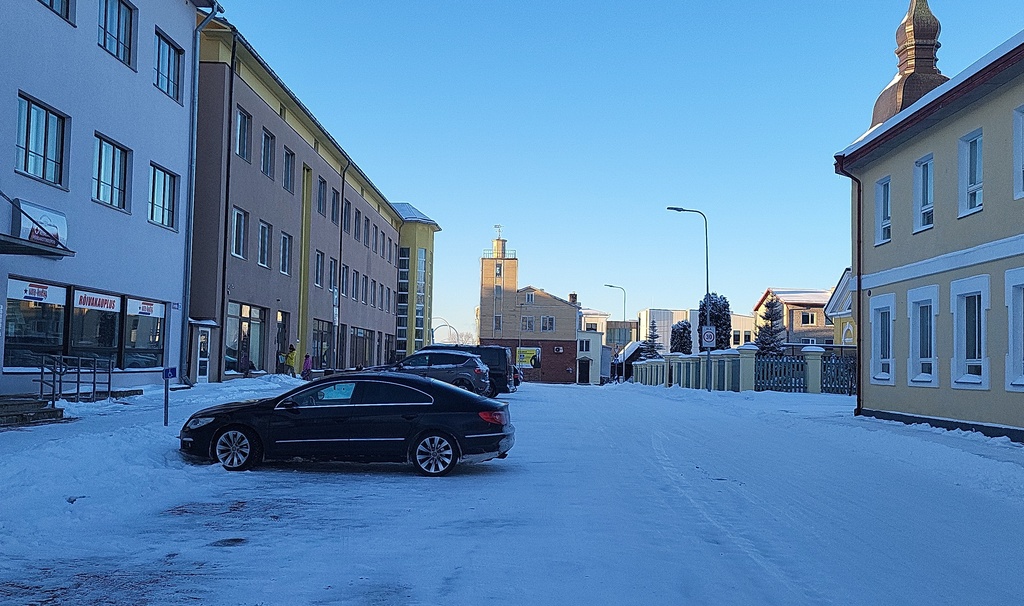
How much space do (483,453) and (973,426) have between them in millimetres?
11202

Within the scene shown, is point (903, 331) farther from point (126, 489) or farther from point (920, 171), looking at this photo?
point (126, 489)

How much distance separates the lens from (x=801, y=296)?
9044cm

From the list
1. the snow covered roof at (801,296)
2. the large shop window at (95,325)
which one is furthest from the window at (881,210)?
the snow covered roof at (801,296)

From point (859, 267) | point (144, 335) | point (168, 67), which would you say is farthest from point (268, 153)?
point (859, 267)

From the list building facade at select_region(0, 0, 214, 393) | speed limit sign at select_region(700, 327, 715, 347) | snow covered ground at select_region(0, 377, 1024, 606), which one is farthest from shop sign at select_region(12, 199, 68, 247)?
speed limit sign at select_region(700, 327, 715, 347)

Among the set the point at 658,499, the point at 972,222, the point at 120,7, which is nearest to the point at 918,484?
the point at 658,499

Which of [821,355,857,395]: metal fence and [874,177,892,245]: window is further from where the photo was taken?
[821,355,857,395]: metal fence

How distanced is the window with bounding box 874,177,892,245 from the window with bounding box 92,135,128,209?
62.3 feet

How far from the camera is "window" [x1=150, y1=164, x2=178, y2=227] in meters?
25.4

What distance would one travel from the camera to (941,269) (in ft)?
66.4

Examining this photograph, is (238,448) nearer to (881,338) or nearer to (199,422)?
(199,422)

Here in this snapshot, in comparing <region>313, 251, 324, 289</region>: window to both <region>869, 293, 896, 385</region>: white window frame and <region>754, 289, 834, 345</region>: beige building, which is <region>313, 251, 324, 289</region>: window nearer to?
<region>869, 293, 896, 385</region>: white window frame

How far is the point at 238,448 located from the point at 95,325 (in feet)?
37.4

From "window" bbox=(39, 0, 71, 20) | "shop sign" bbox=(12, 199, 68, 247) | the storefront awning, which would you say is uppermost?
"window" bbox=(39, 0, 71, 20)
